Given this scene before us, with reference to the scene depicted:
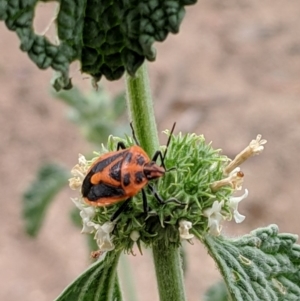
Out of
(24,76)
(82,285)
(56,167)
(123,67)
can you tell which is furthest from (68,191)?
(123,67)

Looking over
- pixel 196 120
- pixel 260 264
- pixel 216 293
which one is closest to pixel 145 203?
pixel 260 264

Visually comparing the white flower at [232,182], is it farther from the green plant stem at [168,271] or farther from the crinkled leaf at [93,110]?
the crinkled leaf at [93,110]

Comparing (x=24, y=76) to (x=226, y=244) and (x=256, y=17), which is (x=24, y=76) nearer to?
(x=256, y=17)

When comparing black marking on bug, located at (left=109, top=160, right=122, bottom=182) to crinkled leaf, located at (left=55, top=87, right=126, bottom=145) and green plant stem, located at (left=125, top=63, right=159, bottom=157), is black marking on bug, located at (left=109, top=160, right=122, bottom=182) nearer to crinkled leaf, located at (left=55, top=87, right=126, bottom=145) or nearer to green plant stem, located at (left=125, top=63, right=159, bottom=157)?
green plant stem, located at (left=125, top=63, right=159, bottom=157)

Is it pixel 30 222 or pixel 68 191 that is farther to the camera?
pixel 68 191

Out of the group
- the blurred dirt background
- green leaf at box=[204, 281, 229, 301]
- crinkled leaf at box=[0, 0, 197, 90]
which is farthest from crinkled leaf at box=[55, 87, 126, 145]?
crinkled leaf at box=[0, 0, 197, 90]

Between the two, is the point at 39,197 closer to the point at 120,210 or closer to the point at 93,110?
the point at 93,110

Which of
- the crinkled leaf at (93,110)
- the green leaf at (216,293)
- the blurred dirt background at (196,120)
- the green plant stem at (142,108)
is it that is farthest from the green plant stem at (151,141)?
the blurred dirt background at (196,120)
